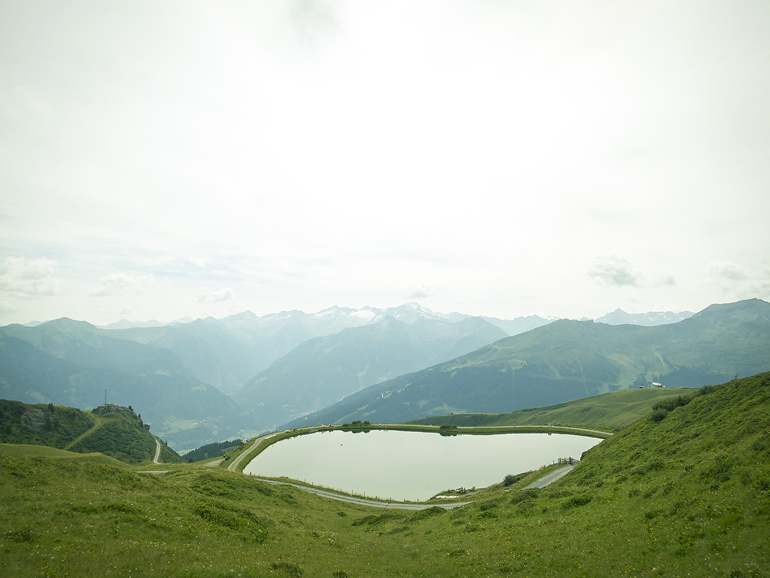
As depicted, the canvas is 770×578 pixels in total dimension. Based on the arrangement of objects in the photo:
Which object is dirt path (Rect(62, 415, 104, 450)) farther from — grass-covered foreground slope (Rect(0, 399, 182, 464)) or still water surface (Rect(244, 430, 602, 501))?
still water surface (Rect(244, 430, 602, 501))

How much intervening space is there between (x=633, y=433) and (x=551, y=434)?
5426cm

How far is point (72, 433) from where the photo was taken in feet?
472

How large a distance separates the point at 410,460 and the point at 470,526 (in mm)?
52194

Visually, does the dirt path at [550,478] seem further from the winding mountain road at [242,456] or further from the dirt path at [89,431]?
the dirt path at [89,431]

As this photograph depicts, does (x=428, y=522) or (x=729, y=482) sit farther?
(x=428, y=522)

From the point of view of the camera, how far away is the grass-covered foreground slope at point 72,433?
132m

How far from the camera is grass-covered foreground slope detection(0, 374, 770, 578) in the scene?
773 inches

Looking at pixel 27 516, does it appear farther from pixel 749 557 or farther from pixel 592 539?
pixel 749 557

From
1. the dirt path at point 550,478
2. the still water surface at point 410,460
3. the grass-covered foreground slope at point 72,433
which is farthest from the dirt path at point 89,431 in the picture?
the dirt path at point 550,478

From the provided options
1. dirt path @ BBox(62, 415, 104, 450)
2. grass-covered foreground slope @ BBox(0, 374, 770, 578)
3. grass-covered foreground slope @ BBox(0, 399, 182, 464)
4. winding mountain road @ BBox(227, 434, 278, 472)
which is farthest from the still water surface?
dirt path @ BBox(62, 415, 104, 450)

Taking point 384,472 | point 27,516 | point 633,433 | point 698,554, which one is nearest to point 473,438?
point 384,472

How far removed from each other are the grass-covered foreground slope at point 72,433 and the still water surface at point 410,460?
7816cm

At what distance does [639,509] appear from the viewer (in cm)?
2717

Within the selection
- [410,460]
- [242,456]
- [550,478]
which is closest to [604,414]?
[410,460]
